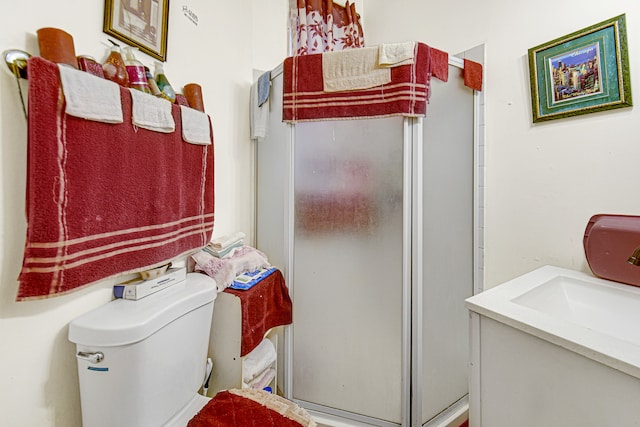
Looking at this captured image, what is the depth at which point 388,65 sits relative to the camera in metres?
1.20

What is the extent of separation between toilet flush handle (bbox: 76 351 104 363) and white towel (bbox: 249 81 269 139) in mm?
1129

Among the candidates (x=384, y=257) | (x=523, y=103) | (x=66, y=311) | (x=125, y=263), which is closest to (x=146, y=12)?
(x=125, y=263)

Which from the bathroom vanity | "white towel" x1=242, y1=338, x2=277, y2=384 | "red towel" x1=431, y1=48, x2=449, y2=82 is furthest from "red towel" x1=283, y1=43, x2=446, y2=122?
"white towel" x1=242, y1=338, x2=277, y2=384

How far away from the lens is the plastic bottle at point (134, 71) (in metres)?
A: 0.91

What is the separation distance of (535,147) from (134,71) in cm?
165

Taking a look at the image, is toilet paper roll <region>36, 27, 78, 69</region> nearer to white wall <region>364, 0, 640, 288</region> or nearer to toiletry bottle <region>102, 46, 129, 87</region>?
toiletry bottle <region>102, 46, 129, 87</region>

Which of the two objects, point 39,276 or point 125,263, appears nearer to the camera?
point 39,276

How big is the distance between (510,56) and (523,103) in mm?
244

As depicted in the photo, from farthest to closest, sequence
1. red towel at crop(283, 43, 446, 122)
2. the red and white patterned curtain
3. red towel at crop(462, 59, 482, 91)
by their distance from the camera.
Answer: the red and white patterned curtain, red towel at crop(462, 59, 482, 91), red towel at crop(283, 43, 446, 122)

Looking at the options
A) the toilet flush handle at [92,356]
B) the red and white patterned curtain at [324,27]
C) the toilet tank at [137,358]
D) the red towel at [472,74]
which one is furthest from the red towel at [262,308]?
the red and white patterned curtain at [324,27]

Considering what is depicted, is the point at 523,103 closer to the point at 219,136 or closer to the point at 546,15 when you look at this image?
the point at 546,15

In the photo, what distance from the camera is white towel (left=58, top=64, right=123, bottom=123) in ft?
2.27

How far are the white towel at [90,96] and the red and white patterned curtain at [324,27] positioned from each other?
1.31m

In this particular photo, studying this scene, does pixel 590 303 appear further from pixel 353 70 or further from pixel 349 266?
pixel 353 70
